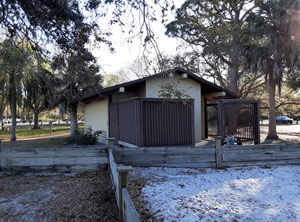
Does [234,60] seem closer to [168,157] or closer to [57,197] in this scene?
[168,157]

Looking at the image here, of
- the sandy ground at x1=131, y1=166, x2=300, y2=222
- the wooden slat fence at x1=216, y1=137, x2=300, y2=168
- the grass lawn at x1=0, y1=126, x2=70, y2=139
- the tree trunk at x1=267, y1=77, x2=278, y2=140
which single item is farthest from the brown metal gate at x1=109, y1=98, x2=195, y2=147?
the grass lawn at x1=0, y1=126, x2=70, y2=139

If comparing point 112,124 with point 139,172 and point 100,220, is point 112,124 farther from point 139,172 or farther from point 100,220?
point 100,220

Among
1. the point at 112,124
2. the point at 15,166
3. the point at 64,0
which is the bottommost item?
the point at 15,166

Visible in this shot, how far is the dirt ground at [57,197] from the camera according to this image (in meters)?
3.45

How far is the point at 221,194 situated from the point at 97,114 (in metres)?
9.57

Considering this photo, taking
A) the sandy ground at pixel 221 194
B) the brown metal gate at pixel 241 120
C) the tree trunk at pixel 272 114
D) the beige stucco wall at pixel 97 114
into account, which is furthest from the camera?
the tree trunk at pixel 272 114

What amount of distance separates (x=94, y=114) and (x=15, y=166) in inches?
304

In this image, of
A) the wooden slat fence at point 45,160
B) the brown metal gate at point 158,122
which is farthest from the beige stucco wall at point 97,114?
the wooden slat fence at point 45,160

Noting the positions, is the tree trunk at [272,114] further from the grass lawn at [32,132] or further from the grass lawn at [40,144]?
the grass lawn at [32,132]

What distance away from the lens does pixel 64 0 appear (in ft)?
15.5

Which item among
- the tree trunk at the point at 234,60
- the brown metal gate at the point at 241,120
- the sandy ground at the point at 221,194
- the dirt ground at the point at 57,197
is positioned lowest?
the sandy ground at the point at 221,194

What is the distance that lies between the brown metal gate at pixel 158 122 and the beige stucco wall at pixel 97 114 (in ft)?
9.53

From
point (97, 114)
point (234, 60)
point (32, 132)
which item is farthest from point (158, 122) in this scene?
point (32, 132)

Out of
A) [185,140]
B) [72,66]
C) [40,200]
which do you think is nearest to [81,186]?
[40,200]
